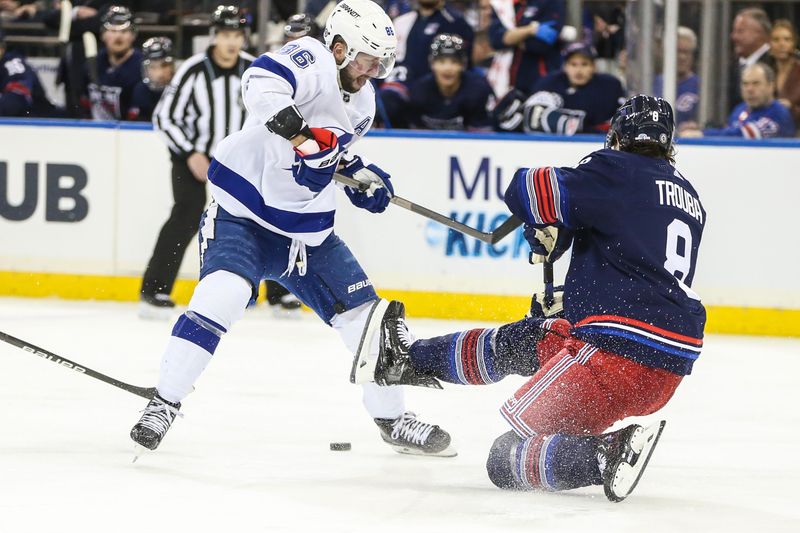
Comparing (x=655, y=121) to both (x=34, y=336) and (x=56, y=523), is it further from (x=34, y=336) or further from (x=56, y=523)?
(x=34, y=336)

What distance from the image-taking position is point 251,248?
379 centimetres

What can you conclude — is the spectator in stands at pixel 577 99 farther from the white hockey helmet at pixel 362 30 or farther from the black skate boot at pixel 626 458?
the black skate boot at pixel 626 458

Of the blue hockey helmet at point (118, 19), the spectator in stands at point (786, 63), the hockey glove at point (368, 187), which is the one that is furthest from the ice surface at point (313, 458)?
the blue hockey helmet at point (118, 19)

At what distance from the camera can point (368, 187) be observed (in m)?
3.99

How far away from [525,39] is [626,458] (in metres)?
4.25

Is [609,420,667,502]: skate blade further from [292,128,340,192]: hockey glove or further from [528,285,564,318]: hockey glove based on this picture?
[292,128,340,192]: hockey glove

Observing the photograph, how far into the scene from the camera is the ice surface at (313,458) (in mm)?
3176

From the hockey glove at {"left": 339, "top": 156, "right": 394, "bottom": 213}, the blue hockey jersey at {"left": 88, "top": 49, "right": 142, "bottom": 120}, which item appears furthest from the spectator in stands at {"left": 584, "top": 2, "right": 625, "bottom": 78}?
the hockey glove at {"left": 339, "top": 156, "right": 394, "bottom": 213}

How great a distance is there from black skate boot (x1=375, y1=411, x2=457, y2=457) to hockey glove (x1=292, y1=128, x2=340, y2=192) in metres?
0.68

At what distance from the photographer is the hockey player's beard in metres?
3.85

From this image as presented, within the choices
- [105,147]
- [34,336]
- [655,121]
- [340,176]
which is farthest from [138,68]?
[655,121]

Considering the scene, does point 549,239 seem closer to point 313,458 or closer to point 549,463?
point 549,463

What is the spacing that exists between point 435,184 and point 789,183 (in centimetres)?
157

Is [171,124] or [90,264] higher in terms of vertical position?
[171,124]
